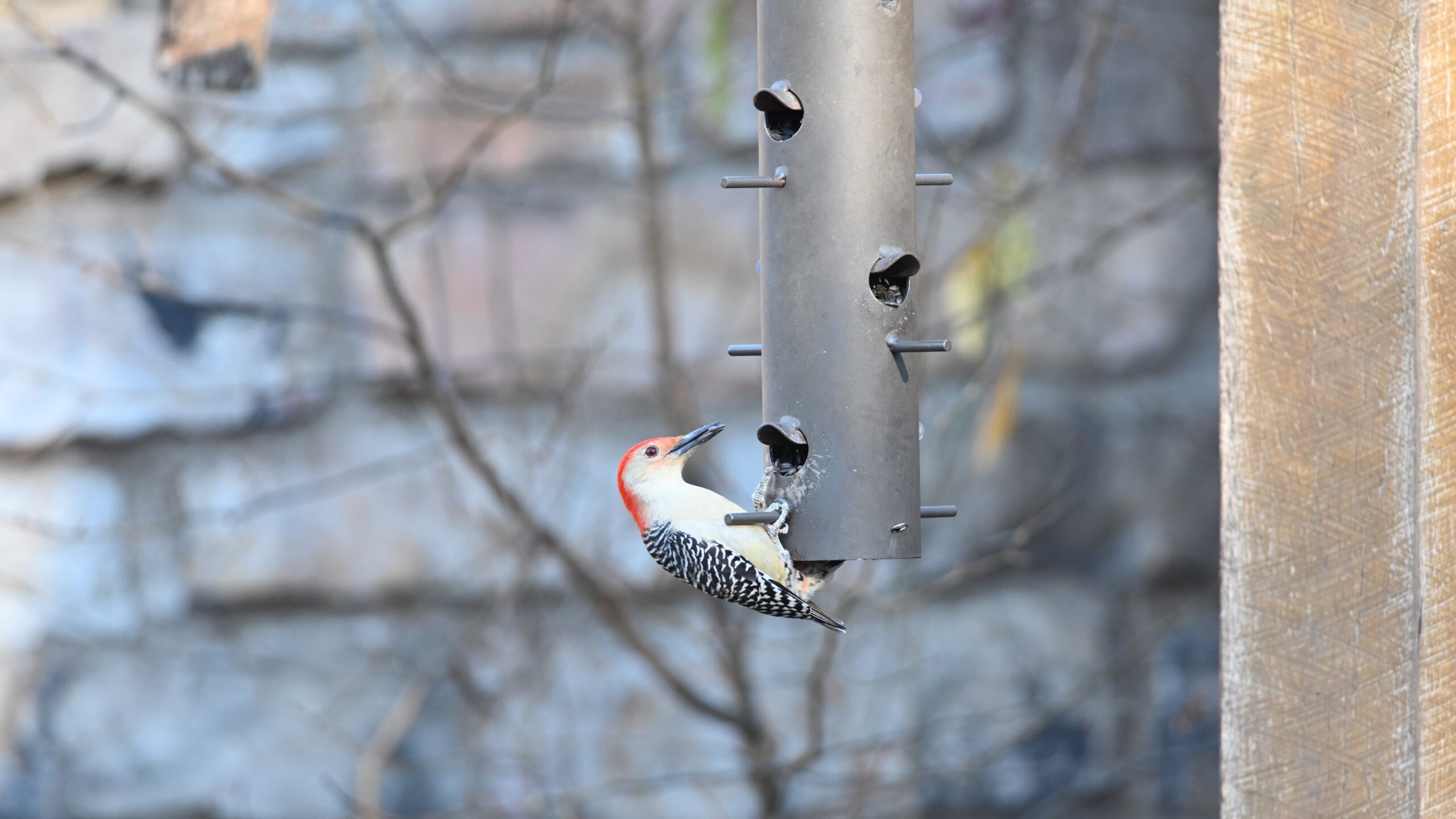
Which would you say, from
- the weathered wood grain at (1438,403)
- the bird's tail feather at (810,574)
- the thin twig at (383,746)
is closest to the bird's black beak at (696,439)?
the bird's tail feather at (810,574)

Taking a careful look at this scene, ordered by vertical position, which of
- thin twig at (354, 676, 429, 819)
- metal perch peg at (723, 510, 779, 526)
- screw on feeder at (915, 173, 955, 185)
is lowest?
thin twig at (354, 676, 429, 819)

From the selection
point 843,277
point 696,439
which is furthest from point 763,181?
point 696,439

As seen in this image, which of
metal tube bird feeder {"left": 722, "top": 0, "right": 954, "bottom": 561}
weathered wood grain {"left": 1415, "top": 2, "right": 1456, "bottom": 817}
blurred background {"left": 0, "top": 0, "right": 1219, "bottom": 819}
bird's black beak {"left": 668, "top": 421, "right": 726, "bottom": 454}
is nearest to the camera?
weathered wood grain {"left": 1415, "top": 2, "right": 1456, "bottom": 817}

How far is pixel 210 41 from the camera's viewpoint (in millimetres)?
3264

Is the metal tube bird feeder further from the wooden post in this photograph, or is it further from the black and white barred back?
the wooden post

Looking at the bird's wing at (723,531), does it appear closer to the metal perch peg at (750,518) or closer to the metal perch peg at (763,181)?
the metal perch peg at (750,518)

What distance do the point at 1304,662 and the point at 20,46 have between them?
14.4 feet

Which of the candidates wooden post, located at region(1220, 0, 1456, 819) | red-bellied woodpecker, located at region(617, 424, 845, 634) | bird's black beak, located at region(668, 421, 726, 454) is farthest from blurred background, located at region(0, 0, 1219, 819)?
wooden post, located at region(1220, 0, 1456, 819)

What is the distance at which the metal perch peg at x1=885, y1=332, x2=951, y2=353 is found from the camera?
227cm

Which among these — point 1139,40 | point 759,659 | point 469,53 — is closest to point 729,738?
point 759,659

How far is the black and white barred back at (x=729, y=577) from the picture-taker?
8.86 ft

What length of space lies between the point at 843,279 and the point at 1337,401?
785mm

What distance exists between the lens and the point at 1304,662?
1.97m

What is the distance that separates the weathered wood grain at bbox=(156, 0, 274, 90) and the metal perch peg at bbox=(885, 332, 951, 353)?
1720 mm
